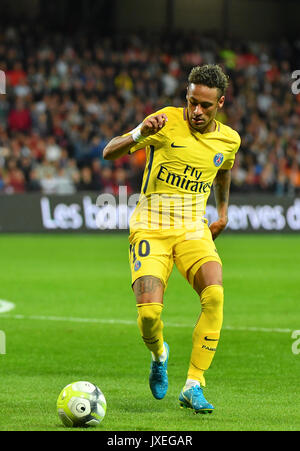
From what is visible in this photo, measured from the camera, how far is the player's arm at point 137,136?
6.14 metres

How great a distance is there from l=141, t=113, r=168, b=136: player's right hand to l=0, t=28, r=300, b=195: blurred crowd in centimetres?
1710

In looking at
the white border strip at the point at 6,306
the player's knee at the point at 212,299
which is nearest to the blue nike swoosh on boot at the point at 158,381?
the player's knee at the point at 212,299

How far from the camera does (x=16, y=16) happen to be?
3200 cm

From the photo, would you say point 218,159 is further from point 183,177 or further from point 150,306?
point 150,306

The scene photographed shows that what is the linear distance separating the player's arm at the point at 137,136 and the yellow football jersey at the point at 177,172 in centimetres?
26

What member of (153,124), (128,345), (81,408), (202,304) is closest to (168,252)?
(202,304)

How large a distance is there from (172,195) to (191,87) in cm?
81

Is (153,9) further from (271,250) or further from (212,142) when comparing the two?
(212,142)

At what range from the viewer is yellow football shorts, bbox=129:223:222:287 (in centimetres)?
655

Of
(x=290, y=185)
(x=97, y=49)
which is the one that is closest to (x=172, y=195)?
(x=290, y=185)

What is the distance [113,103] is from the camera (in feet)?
90.3

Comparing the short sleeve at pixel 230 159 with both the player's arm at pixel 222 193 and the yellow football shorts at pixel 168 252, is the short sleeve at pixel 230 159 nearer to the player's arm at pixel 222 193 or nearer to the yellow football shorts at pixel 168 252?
the player's arm at pixel 222 193

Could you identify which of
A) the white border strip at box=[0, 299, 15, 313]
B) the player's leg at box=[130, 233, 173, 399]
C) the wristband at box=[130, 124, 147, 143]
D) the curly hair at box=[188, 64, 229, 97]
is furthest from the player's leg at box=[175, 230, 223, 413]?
the white border strip at box=[0, 299, 15, 313]

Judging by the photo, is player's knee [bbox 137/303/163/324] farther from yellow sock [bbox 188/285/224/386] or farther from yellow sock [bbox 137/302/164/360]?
yellow sock [bbox 188/285/224/386]
